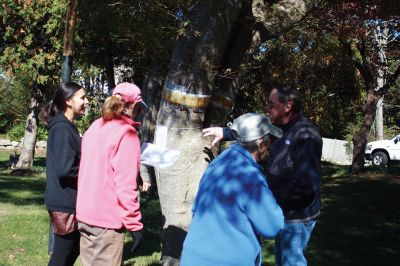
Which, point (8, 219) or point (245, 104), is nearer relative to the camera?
point (8, 219)

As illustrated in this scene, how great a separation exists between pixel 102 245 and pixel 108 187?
0.42 meters

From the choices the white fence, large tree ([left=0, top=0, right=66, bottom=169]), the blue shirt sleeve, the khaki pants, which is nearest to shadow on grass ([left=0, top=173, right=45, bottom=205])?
large tree ([left=0, top=0, right=66, bottom=169])

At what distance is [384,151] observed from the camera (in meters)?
26.9

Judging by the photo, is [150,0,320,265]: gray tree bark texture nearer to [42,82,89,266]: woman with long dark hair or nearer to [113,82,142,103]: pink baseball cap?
[113,82,142,103]: pink baseball cap

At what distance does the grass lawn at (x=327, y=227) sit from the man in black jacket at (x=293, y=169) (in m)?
2.70

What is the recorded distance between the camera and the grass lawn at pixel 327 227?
274 inches

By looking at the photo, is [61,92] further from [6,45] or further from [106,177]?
[6,45]

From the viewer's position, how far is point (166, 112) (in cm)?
424

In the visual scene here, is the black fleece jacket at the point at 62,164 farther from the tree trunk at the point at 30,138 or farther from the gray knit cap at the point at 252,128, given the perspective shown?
the tree trunk at the point at 30,138

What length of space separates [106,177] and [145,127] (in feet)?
27.1

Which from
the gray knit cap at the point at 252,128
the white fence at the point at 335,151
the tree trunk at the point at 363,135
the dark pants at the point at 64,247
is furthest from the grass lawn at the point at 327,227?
the white fence at the point at 335,151

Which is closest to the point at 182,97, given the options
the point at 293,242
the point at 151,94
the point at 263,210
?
the point at 293,242

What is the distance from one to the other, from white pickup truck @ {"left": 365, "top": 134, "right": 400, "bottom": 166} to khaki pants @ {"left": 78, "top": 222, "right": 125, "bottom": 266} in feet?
81.6

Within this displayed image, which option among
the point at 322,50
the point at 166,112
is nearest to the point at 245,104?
the point at 322,50
